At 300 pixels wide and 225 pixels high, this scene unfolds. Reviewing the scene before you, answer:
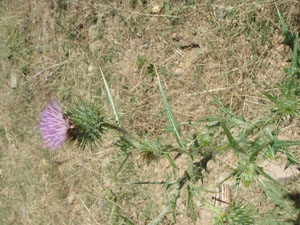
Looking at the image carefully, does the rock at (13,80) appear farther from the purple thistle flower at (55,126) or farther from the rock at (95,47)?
the purple thistle flower at (55,126)

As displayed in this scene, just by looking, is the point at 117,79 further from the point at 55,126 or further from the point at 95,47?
the point at 55,126

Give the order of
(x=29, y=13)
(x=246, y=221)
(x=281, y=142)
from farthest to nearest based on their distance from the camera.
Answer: (x=29, y=13) < (x=246, y=221) < (x=281, y=142)

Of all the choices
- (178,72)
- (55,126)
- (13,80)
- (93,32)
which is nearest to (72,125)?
(55,126)

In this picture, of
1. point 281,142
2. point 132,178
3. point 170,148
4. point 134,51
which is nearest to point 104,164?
point 132,178

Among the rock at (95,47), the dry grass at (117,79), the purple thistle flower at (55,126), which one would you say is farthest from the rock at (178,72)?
the purple thistle flower at (55,126)

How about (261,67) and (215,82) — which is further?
(215,82)

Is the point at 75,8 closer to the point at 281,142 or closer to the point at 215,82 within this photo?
the point at 215,82
